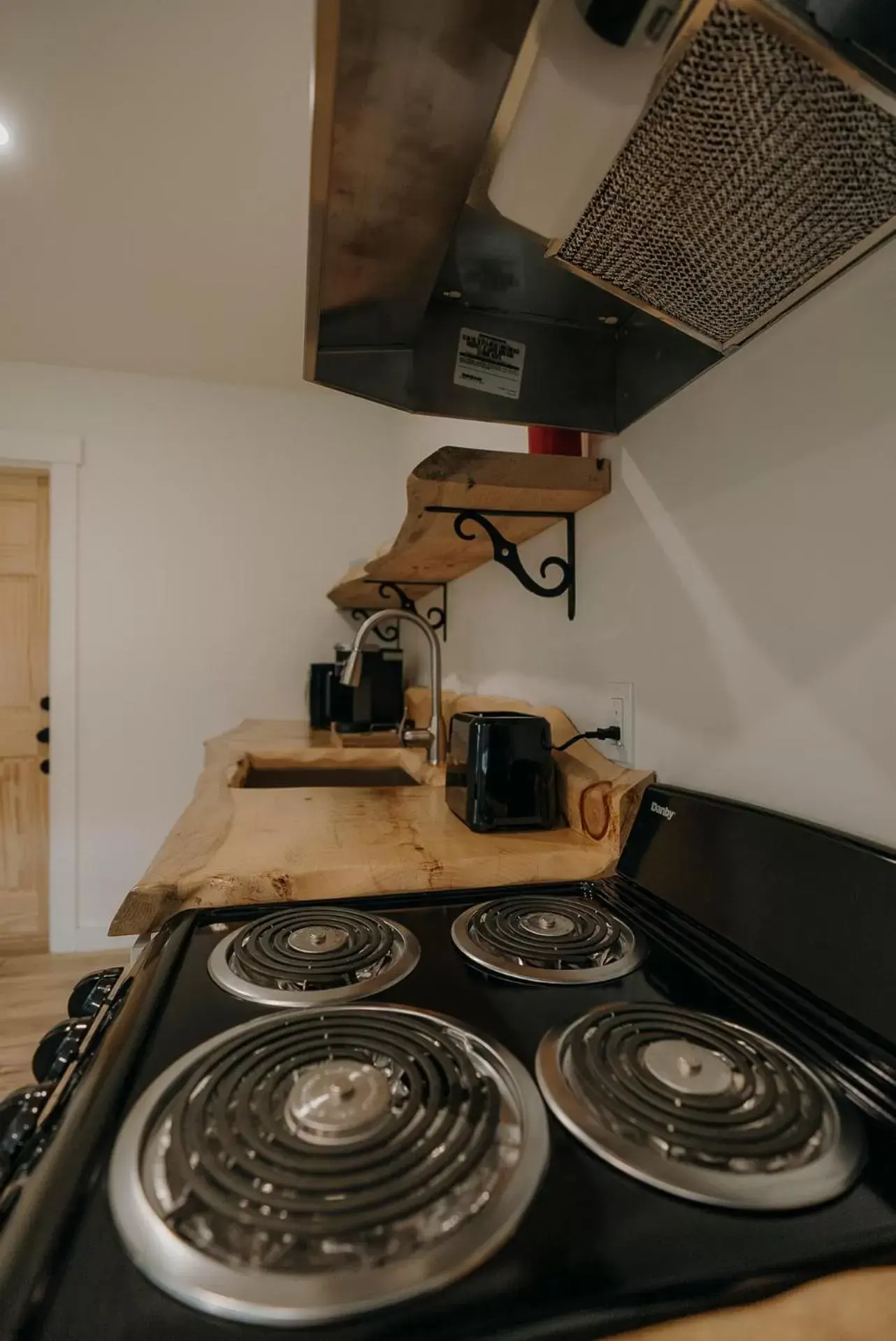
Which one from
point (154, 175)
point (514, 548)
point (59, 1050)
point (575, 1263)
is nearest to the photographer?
point (575, 1263)

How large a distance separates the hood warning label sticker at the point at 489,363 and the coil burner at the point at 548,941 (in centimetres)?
71

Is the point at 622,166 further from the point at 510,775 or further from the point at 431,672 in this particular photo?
the point at 431,672

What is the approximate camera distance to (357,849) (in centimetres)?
88

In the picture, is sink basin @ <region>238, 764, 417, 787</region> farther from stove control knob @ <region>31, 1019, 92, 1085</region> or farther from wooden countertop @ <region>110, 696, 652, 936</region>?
stove control knob @ <region>31, 1019, 92, 1085</region>

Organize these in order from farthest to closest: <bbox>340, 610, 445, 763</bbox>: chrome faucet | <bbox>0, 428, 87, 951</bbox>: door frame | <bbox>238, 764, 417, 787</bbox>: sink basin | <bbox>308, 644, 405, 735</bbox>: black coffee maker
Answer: <bbox>0, 428, 87, 951</bbox>: door frame → <bbox>308, 644, 405, 735</bbox>: black coffee maker → <bbox>238, 764, 417, 787</bbox>: sink basin → <bbox>340, 610, 445, 763</bbox>: chrome faucet

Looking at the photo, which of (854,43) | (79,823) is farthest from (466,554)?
(79,823)

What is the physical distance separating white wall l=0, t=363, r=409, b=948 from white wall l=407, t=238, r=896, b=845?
215 cm

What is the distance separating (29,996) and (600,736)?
243 cm

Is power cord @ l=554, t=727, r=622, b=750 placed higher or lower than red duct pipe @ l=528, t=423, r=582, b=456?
lower

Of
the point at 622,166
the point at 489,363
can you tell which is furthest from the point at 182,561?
the point at 622,166

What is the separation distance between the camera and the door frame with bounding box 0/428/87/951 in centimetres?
269

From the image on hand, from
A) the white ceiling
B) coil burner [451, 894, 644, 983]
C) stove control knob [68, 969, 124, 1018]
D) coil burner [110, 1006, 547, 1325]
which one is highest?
the white ceiling

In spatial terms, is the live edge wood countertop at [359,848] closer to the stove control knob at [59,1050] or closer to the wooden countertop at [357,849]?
the wooden countertop at [357,849]

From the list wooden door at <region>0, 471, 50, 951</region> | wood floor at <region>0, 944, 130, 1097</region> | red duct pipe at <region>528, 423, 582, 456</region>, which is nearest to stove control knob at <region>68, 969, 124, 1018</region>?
red duct pipe at <region>528, 423, 582, 456</region>
